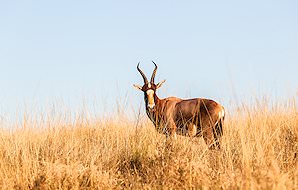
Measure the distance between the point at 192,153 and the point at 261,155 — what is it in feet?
2.75

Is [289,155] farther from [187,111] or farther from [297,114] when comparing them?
[187,111]

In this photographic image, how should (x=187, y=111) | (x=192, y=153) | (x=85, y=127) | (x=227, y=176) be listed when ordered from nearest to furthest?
(x=227, y=176)
(x=192, y=153)
(x=85, y=127)
(x=187, y=111)

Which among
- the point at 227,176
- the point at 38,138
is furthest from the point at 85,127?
the point at 227,176

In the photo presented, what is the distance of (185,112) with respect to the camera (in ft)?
33.0

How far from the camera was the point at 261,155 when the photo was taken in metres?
4.81

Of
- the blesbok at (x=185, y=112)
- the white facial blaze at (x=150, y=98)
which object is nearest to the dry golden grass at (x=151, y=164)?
the blesbok at (x=185, y=112)

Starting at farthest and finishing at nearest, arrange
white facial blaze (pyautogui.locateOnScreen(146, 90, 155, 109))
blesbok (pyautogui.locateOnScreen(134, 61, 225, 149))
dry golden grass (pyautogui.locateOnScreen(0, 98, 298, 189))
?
1. white facial blaze (pyautogui.locateOnScreen(146, 90, 155, 109))
2. blesbok (pyautogui.locateOnScreen(134, 61, 225, 149))
3. dry golden grass (pyautogui.locateOnScreen(0, 98, 298, 189))

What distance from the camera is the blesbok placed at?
9375 millimetres

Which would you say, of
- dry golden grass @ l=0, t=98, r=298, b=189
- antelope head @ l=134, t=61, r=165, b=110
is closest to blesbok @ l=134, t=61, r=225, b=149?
antelope head @ l=134, t=61, r=165, b=110

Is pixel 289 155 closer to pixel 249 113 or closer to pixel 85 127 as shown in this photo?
pixel 249 113

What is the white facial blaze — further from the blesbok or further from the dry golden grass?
the dry golden grass

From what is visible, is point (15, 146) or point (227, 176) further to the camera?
point (15, 146)

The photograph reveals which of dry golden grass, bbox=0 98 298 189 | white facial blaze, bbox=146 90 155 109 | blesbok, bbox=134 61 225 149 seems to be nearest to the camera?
dry golden grass, bbox=0 98 298 189

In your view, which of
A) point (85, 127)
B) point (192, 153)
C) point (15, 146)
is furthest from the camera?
point (85, 127)
